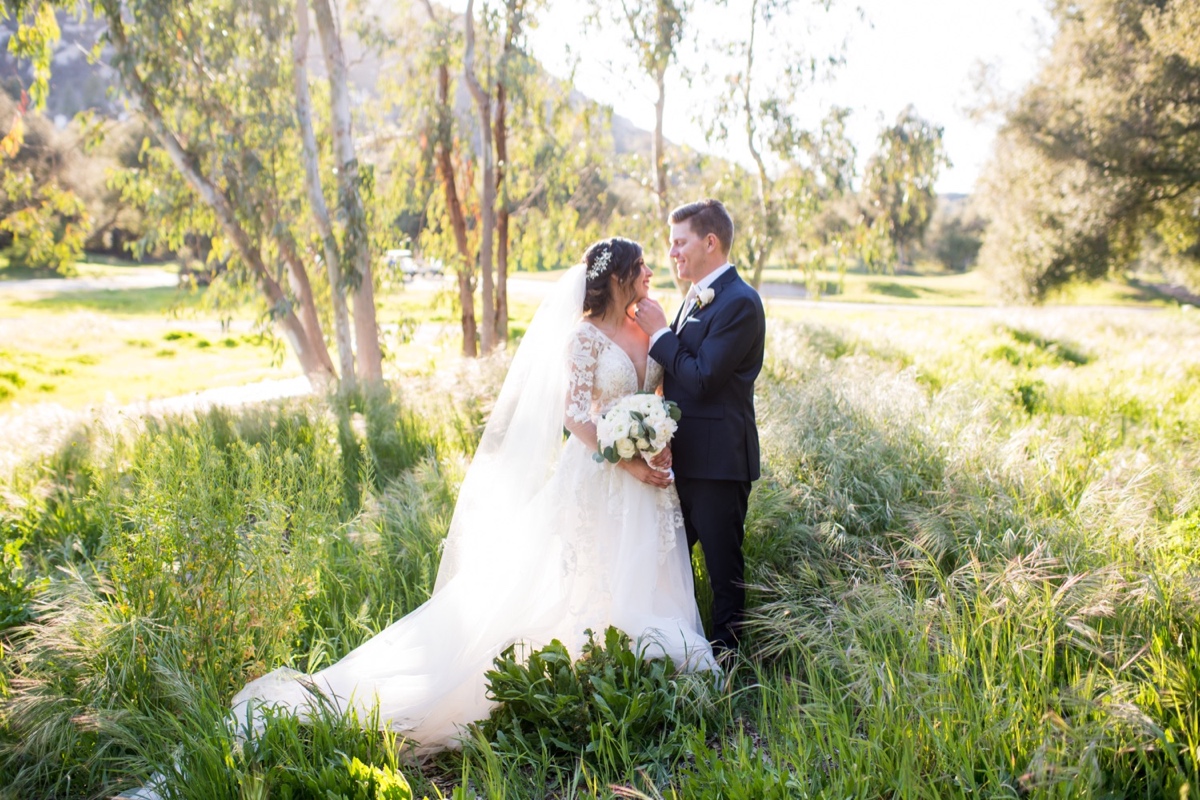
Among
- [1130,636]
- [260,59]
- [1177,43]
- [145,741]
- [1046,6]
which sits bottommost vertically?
[145,741]

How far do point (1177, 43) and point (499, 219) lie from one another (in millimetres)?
10799

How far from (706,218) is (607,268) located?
0.56 metres

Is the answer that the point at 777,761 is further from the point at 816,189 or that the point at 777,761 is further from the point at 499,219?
the point at 499,219

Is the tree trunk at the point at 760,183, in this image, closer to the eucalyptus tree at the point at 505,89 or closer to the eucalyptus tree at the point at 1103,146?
the eucalyptus tree at the point at 505,89

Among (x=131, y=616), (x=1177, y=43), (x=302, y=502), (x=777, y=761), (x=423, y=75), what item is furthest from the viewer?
(x=423, y=75)

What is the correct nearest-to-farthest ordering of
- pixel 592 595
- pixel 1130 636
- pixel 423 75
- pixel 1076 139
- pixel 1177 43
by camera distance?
pixel 1130 636
pixel 592 595
pixel 1177 43
pixel 423 75
pixel 1076 139

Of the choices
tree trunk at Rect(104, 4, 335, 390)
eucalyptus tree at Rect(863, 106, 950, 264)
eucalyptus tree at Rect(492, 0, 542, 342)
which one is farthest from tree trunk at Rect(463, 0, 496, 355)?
eucalyptus tree at Rect(863, 106, 950, 264)

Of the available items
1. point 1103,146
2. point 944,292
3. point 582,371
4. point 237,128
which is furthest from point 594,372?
point 944,292

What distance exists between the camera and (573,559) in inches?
157

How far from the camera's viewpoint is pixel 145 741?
3416 mm

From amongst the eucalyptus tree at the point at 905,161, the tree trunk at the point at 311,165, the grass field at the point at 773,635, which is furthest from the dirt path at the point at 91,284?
the grass field at the point at 773,635

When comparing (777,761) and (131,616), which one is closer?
(777,761)

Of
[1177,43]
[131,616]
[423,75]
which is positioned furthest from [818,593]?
[1177,43]

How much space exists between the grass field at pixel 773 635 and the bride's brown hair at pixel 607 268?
164 cm
